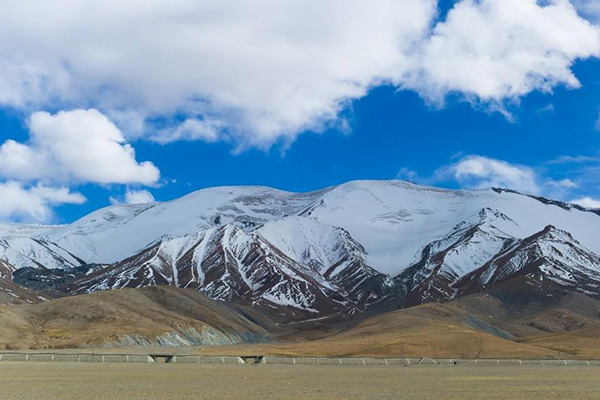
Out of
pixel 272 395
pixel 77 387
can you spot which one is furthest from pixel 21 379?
pixel 272 395

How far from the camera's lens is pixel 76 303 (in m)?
195

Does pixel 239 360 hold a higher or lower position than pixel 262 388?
higher

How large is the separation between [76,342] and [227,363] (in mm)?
67747

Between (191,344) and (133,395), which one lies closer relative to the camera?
Answer: (133,395)

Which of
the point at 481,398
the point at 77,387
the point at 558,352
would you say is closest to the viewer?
the point at 481,398

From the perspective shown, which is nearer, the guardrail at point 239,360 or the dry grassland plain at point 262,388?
the dry grassland plain at point 262,388

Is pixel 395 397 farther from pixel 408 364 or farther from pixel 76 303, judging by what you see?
pixel 76 303

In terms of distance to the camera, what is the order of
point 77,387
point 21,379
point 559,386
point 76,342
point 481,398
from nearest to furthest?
point 481,398 < point 77,387 < point 559,386 < point 21,379 < point 76,342

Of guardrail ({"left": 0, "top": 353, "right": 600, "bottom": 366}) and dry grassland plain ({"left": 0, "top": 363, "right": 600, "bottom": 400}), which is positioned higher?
guardrail ({"left": 0, "top": 353, "right": 600, "bottom": 366})

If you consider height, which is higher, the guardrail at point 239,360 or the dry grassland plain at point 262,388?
the guardrail at point 239,360

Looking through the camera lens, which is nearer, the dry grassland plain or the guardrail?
the dry grassland plain

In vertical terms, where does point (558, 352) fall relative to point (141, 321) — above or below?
below

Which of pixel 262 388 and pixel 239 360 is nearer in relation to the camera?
pixel 262 388

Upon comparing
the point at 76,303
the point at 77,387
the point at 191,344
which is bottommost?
the point at 77,387
